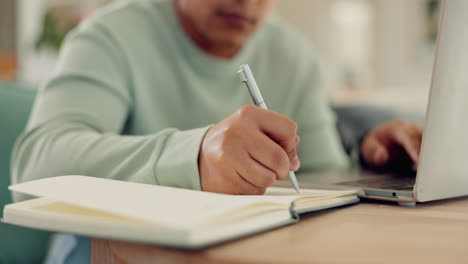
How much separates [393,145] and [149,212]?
661 millimetres

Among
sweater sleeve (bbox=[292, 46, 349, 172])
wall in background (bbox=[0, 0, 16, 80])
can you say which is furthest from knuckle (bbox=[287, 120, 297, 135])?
wall in background (bbox=[0, 0, 16, 80])

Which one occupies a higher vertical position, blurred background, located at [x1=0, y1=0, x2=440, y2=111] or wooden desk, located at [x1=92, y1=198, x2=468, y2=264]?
wooden desk, located at [x1=92, y1=198, x2=468, y2=264]

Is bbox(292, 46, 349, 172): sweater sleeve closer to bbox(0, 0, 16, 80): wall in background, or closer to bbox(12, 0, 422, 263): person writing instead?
bbox(12, 0, 422, 263): person writing

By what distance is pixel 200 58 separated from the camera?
46.7 inches

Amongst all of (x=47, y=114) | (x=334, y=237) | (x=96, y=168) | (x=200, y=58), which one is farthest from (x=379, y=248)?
(x=200, y=58)

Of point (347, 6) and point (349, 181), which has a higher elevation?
point (349, 181)

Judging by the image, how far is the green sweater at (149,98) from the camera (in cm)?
61

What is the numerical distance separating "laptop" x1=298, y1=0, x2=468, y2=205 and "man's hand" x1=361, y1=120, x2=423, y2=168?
0.25 m

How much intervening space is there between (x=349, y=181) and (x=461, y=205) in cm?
15

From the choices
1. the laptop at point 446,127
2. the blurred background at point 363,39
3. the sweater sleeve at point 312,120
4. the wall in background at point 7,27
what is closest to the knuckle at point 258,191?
the laptop at point 446,127

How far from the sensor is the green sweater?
Answer: 610 mm

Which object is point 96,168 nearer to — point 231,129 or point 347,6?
point 231,129

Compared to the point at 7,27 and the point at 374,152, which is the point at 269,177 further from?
the point at 7,27

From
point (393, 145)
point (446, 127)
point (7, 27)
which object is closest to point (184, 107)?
point (393, 145)
